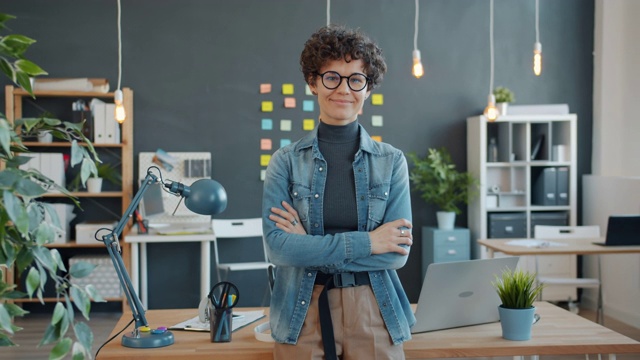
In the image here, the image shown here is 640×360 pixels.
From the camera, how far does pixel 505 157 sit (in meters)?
6.82

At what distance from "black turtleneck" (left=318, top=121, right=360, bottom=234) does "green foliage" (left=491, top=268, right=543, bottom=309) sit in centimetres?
64

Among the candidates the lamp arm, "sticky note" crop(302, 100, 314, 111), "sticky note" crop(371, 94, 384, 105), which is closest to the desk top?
"sticky note" crop(371, 94, 384, 105)

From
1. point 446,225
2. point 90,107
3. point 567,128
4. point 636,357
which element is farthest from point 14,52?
point 567,128

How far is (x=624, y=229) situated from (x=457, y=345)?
10.1 ft

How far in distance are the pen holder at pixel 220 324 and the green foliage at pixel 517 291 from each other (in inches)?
35.9

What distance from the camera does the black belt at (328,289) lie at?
207 centimetres

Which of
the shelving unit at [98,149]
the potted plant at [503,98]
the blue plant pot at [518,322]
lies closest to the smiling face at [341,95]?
the blue plant pot at [518,322]

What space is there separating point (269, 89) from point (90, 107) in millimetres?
1568

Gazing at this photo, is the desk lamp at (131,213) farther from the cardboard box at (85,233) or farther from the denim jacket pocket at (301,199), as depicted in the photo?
the cardboard box at (85,233)

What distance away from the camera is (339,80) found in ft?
7.16

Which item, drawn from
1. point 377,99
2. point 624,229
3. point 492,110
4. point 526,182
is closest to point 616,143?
point 526,182

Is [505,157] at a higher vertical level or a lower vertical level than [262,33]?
lower

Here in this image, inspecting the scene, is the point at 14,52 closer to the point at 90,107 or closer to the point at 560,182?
the point at 90,107

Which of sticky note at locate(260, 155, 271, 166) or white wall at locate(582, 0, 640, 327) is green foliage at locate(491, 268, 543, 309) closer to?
white wall at locate(582, 0, 640, 327)
